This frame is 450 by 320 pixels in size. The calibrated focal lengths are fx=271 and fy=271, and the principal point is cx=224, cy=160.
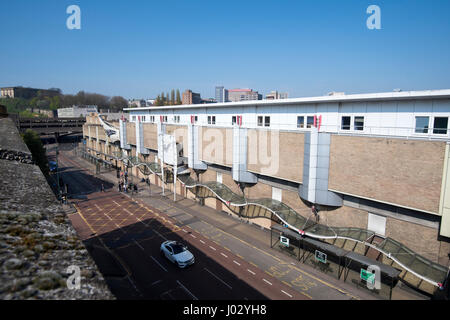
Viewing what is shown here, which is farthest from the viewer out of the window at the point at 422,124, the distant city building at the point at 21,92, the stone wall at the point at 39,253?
the distant city building at the point at 21,92

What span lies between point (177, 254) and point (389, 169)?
15.2 meters

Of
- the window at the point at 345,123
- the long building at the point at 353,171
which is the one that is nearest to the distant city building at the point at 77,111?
the long building at the point at 353,171

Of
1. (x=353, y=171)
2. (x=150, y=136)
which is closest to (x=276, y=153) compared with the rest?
(x=353, y=171)

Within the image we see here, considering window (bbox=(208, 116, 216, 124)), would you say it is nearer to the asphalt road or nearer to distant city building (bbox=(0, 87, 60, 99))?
the asphalt road

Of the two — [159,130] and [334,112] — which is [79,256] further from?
[159,130]

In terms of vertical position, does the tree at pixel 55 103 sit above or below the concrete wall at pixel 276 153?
above

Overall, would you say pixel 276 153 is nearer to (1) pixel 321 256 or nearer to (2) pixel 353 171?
(2) pixel 353 171

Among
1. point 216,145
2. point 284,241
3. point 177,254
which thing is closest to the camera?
point 177,254

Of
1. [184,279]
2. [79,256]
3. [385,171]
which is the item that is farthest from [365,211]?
[79,256]

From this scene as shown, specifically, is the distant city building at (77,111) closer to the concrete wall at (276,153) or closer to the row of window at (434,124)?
the concrete wall at (276,153)

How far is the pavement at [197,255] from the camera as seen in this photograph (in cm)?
1688

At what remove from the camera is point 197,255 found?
21531 millimetres

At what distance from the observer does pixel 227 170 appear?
2955 centimetres

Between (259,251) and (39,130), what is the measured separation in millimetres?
93399
